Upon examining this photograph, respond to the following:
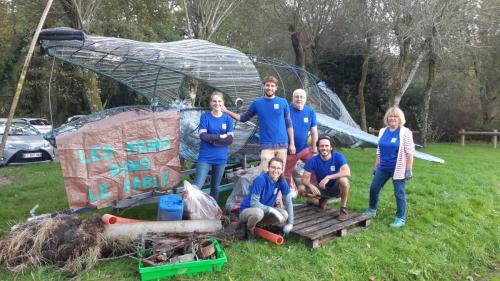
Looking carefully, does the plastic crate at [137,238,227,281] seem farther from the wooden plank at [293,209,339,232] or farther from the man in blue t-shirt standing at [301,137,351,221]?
the man in blue t-shirt standing at [301,137,351,221]

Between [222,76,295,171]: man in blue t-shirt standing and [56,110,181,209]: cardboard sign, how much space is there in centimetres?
93

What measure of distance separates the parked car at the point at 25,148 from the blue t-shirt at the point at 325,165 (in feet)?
28.9

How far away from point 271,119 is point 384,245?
212cm

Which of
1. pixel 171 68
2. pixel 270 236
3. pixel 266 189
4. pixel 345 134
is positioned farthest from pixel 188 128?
pixel 345 134

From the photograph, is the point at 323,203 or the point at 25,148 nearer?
the point at 323,203

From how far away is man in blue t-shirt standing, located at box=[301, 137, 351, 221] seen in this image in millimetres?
5258

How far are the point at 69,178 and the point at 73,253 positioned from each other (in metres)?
0.89

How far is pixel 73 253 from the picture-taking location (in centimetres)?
390

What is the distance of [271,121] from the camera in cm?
530

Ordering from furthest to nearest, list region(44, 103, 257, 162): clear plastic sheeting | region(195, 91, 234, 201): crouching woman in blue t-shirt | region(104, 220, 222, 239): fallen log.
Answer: region(44, 103, 257, 162): clear plastic sheeting → region(195, 91, 234, 201): crouching woman in blue t-shirt → region(104, 220, 222, 239): fallen log

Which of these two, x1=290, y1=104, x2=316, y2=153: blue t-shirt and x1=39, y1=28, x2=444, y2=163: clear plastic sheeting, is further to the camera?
x1=290, y1=104, x2=316, y2=153: blue t-shirt

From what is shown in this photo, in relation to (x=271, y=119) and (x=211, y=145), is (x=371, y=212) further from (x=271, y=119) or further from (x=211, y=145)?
(x=211, y=145)

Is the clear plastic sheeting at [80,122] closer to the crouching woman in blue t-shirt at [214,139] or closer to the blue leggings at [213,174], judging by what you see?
the crouching woman in blue t-shirt at [214,139]

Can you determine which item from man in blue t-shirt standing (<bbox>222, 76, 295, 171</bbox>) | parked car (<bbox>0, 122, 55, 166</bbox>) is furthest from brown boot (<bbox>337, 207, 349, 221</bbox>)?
parked car (<bbox>0, 122, 55, 166</bbox>)
